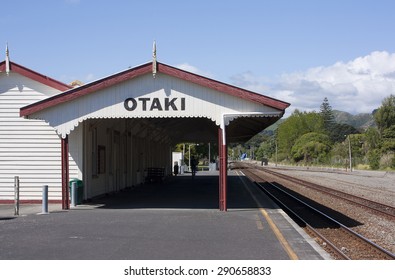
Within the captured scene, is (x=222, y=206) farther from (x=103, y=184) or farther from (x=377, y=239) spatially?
(x=103, y=184)

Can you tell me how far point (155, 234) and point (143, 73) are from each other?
617cm

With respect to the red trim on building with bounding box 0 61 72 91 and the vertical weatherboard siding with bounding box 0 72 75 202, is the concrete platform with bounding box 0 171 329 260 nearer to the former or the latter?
the vertical weatherboard siding with bounding box 0 72 75 202

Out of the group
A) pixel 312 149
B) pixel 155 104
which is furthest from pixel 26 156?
pixel 312 149

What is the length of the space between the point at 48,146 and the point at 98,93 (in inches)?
150

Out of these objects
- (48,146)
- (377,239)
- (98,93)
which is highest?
(98,93)

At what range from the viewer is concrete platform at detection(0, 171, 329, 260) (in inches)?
367

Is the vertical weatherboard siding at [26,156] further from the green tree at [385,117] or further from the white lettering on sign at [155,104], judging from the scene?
the green tree at [385,117]

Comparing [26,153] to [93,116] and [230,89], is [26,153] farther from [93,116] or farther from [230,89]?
[230,89]

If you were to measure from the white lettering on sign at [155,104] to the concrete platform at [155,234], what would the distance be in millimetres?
2989

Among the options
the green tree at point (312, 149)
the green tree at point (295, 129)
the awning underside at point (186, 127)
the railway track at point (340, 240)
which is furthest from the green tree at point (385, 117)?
the railway track at point (340, 240)

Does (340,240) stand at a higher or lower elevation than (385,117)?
lower

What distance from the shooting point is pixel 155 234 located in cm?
1156
